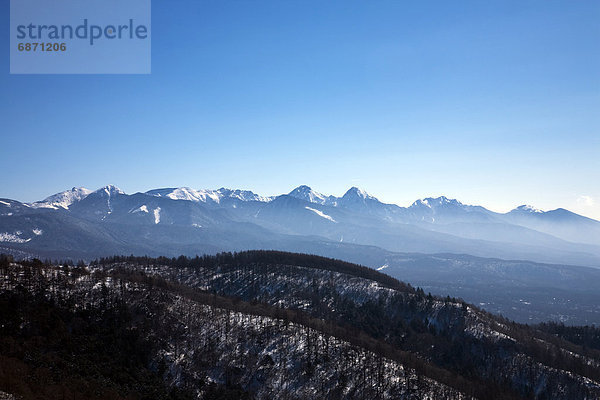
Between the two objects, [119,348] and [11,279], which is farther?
[11,279]

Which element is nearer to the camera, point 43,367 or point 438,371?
point 43,367

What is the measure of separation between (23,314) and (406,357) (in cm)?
15775

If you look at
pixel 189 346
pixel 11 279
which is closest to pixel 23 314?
pixel 11 279

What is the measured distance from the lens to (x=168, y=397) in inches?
4828

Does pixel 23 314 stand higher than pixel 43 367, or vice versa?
pixel 23 314

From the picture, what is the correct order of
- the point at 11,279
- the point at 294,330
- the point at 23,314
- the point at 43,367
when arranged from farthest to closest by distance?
the point at 294,330
the point at 11,279
the point at 23,314
the point at 43,367

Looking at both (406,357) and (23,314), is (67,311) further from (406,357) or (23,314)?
(406,357)

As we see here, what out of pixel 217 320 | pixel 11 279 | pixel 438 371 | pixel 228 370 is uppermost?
pixel 11 279

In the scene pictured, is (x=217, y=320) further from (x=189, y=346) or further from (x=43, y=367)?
(x=43, y=367)

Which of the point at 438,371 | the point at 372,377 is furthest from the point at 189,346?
the point at 438,371

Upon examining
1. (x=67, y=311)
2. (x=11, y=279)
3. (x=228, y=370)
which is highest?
(x=11, y=279)

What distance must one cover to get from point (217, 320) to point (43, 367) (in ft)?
241

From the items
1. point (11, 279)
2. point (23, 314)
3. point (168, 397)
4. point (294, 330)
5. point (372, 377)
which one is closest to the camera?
point (168, 397)

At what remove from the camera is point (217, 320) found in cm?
17412
